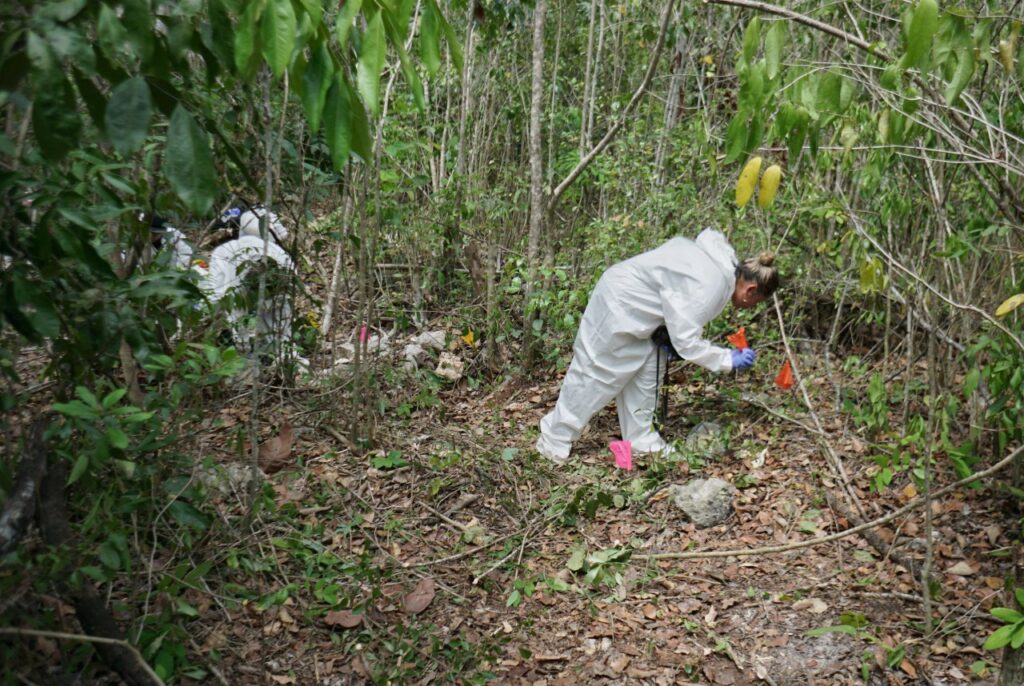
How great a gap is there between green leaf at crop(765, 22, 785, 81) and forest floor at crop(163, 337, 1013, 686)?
7.79 feet

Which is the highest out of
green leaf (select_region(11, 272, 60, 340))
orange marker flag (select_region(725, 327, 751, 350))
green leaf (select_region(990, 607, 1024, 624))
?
green leaf (select_region(11, 272, 60, 340))

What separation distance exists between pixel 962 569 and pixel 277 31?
3828 mm

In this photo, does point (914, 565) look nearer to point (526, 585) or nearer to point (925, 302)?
point (925, 302)

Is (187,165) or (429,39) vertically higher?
(429,39)

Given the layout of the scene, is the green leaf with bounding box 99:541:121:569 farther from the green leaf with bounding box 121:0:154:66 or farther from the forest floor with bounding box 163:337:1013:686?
the green leaf with bounding box 121:0:154:66

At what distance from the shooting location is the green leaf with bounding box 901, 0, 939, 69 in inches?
76.2

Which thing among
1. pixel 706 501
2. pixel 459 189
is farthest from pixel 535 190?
pixel 706 501

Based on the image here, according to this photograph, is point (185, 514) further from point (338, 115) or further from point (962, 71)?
point (962, 71)

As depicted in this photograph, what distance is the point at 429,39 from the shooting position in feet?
5.57

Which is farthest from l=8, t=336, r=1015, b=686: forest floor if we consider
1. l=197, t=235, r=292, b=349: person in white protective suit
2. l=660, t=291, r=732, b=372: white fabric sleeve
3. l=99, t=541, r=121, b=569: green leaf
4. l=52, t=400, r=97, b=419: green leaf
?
l=52, t=400, r=97, b=419: green leaf

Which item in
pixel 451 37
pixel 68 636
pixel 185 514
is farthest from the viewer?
pixel 185 514

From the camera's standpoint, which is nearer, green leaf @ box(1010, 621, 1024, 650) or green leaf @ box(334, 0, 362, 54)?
green leaf @ box(334, 0, 362, 54)

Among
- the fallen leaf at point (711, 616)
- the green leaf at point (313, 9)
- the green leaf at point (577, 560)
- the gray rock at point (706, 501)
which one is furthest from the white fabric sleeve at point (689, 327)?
the green leaf at point (313, 9)

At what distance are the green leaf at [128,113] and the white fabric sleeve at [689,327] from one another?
11.9ft
